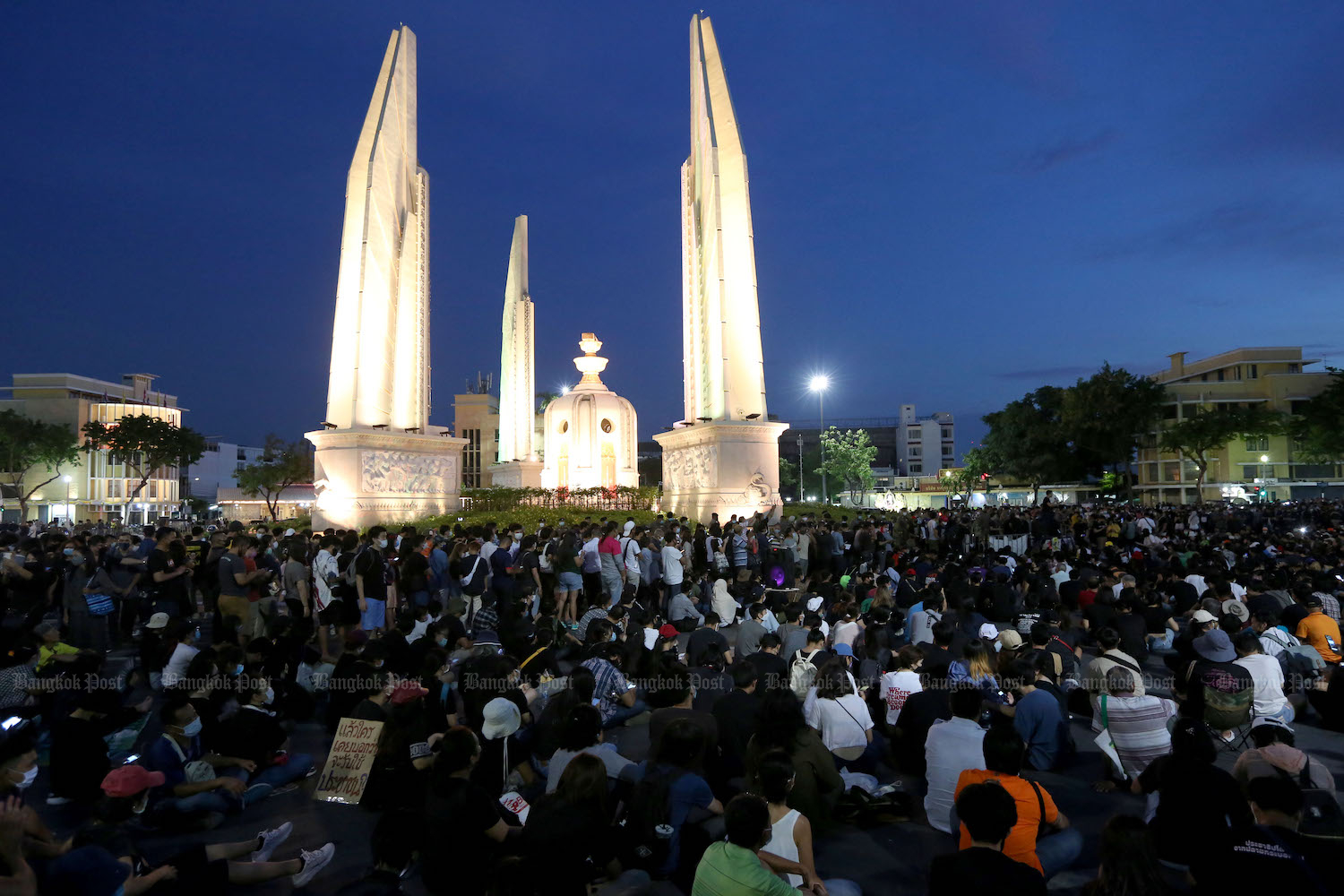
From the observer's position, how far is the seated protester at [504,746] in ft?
18.0

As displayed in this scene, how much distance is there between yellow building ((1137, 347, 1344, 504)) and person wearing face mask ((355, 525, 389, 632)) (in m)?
52.6

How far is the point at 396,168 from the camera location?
80.6 feet

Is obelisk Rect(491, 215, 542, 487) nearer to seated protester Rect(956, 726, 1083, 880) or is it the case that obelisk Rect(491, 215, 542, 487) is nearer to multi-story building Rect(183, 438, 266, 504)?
seated protester Rect(956, 726, 1083, 880)

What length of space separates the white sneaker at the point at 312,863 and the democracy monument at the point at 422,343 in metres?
17.3

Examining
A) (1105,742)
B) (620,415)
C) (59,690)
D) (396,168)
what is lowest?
(1105,742)

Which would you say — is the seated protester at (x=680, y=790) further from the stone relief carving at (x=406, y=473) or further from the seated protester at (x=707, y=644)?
the stone relief carving at (x=406, y=473)

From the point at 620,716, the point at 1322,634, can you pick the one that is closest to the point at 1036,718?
the point at 620,716

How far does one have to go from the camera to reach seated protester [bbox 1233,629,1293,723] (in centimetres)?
650

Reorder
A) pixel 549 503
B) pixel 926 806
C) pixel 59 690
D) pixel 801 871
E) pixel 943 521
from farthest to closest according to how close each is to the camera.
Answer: pixel 549 503 → pixel 943 521 → pixel 59 690 → pixel 926 806 → pixel 801 871

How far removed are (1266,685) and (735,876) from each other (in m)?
5.70

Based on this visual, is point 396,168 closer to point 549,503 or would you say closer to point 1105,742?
point 549,503

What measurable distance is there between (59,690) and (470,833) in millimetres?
4654

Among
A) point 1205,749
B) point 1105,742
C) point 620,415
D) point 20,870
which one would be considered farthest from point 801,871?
point 620,415

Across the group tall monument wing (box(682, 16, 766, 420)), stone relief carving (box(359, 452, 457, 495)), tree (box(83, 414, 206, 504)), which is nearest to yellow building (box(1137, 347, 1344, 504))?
tall monument wing (box(682, 16, 766, 420))
